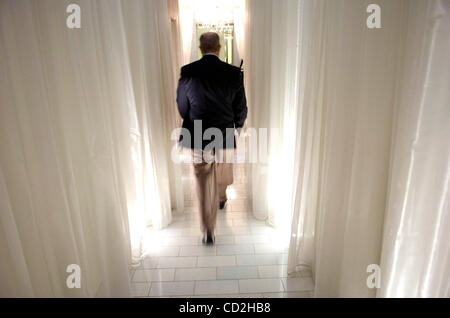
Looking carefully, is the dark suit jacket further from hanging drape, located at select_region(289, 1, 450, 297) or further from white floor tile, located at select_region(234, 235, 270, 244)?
white floor tile, located at select_region(234, 235, 270, 244)

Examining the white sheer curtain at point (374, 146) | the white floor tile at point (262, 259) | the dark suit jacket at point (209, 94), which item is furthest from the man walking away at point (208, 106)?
the white sheer curtain at point (374, 146)

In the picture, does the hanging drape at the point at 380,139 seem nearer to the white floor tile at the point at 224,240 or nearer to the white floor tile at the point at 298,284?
the white floor tile at the point at 298,284

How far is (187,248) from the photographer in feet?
7.21

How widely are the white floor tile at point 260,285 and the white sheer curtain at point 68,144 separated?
74cm

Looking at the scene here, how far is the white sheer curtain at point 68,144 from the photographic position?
0.92 metres

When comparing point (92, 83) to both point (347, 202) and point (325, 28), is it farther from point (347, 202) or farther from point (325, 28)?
point (347, 202)

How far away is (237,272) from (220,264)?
0.16 meters

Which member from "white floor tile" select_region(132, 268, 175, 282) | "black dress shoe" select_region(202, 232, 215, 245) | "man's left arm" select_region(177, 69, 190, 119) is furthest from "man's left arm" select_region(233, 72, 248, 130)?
Result: "white floor tile" select_region(132, 268, 175, 282)

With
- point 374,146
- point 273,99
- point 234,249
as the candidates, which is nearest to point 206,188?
point 234,249

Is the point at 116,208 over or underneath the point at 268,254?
over

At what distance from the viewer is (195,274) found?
1882 mm
